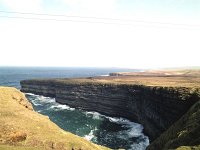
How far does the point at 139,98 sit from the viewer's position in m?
84.2

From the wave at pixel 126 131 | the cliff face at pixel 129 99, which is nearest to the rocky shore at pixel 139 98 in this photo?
the cliff face at pixel 129 99

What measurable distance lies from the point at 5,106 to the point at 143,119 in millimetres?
44410

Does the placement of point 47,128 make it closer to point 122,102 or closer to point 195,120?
point 195,120

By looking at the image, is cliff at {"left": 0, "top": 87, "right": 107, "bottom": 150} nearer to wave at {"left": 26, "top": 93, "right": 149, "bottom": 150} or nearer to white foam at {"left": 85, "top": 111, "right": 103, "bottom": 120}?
wave at {"left": 26, "top": 93, "right": 149, "bottom": 150}

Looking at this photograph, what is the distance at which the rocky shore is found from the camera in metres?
55.5

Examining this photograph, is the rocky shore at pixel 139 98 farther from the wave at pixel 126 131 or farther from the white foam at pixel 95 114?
the white foam at pixel 95 114

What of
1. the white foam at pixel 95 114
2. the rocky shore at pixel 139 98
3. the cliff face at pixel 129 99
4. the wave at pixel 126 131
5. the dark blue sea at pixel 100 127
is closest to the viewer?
the rocky shore at pixel 139 98

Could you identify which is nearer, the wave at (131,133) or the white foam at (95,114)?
the wave at (131,133)

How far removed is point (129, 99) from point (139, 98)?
8287 mm

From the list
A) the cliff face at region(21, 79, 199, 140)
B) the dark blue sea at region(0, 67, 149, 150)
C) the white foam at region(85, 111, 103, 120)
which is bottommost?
the white foam at region(85, 111, 103, 120)

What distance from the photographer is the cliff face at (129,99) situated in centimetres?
5866

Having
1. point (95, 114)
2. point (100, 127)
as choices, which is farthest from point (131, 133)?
point (95, 114)

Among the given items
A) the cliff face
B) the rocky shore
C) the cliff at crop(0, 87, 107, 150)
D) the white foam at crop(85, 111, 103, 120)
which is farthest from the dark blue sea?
the cliff at crop(0, 87, 107, 150)

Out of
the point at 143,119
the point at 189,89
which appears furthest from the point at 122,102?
the point at 189,89
